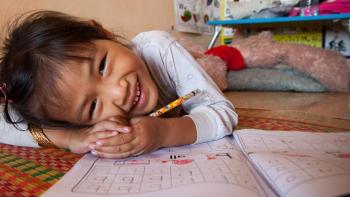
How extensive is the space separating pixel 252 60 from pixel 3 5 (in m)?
0.91

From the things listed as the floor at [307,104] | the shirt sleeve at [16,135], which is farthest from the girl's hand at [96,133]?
the floor at [307,104]

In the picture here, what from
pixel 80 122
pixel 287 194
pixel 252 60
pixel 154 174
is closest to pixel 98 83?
pixel 80 122

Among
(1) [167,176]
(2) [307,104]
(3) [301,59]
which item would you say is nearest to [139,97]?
(1) [167,176]

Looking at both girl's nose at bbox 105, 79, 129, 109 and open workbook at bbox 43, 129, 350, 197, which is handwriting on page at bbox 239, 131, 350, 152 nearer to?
open workbook at bbox 43, 129, 350, 197

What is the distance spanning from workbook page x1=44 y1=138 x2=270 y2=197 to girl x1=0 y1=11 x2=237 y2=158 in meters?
0.03

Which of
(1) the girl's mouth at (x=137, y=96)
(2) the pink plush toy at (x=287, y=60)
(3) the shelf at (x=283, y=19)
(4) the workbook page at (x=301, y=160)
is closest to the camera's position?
(4) the workbook page at (x=301, y=160)

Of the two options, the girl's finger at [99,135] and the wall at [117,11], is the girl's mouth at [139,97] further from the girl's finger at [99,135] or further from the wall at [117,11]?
the wall at [117,11]

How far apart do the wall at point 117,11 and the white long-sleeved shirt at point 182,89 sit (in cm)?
50

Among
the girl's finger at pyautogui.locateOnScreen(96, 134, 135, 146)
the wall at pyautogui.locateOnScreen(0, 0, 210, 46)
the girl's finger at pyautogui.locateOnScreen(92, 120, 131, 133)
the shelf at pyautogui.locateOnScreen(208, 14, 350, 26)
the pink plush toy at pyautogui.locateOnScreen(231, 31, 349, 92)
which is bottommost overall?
the pink plush toy at pyautogui.locateOnScreen(231, 31, 349, 92)

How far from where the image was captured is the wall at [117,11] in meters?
1.04

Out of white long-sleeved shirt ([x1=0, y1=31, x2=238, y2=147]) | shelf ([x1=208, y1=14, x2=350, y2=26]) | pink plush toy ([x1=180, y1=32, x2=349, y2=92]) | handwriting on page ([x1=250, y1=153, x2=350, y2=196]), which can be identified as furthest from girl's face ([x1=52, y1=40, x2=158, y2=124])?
shelf ([x1=208, y1=14, x2=350, y2=26])

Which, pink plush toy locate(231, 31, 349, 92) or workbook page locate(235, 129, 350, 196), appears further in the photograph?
pink plush toy locate(231, 31, 349, 92)

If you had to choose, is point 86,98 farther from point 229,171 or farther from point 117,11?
point 117,11

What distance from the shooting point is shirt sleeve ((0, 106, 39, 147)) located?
24.2 inches
